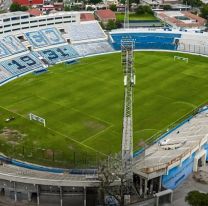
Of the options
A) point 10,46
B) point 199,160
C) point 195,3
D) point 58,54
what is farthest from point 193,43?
point 199,160

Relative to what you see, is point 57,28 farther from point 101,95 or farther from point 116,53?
point 101,95

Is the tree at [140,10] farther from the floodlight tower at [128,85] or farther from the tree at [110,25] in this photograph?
the floodlight tower at [128,85]

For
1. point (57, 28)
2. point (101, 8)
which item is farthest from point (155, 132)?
point (101, 8)

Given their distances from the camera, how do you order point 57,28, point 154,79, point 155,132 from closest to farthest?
point 155,132 < point 154,79 < point 57,28

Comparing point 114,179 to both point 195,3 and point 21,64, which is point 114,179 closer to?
point 21,64

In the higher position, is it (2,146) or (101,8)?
(101,8)

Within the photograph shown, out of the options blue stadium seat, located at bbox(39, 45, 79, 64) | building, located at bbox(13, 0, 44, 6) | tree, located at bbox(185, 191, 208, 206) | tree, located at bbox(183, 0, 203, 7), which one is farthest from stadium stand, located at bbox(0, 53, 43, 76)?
tree, located at bbox(183, 0, 203, 7)
